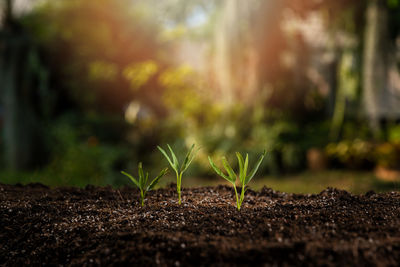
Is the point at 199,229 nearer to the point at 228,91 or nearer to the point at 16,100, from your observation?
the point at 228,91

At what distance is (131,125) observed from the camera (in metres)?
7.82

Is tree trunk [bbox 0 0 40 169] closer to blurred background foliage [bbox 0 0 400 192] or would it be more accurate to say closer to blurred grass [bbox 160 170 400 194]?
blurred background foliage [bbox 0 0 400 192]

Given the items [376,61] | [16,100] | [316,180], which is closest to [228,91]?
[316,180]

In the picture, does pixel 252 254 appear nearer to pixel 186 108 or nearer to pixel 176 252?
pixel 176 252

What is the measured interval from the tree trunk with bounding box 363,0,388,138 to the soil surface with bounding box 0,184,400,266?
10.9 feet

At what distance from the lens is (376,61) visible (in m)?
4.70

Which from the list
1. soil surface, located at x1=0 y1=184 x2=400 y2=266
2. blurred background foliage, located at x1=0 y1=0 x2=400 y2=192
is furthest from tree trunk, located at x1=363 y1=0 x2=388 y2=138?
soil surface, located at x1=0 y1=184 x2=400 y2=266

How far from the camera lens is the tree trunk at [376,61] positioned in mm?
4641

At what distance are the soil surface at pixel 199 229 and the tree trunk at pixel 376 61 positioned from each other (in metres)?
3.32

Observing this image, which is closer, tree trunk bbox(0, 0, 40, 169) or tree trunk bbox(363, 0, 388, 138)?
tree trunk bbox(363, 0, 388, 138)

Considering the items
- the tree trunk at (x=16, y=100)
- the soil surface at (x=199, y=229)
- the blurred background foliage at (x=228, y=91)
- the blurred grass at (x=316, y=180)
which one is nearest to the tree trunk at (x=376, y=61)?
the blurred background foliage at (x=228, y=91)

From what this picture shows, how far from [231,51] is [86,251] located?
506 centimetres

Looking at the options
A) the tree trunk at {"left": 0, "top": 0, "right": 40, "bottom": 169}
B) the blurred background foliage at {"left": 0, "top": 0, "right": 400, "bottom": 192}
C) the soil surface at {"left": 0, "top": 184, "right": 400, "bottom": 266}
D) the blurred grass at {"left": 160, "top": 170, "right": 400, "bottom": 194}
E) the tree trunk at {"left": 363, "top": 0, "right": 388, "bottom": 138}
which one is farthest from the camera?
the tree trunk at {"left": 0, "top": 0, "right": 40, "bottom": 169}

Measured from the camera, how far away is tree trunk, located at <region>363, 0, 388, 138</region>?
15.2ft
